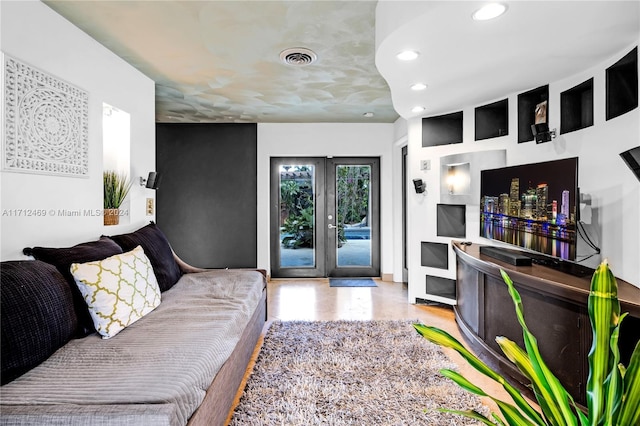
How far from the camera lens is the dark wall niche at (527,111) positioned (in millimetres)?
3150

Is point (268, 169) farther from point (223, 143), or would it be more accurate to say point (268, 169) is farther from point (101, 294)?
point (101, 294)

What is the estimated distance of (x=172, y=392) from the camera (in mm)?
1375

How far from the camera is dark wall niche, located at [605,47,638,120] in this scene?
219 cm

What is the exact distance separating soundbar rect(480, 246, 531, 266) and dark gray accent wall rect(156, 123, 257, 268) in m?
3.60

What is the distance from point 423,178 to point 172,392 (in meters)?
3.63

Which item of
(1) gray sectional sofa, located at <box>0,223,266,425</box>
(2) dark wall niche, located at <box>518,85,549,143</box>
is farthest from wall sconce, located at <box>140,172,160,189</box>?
(2) dark wall niche, located at <box>518,85,549,143</box>

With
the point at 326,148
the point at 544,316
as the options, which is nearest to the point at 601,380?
the point at 544,316

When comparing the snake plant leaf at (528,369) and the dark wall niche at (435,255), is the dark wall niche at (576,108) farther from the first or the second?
the snake plant leaf at (528,369)

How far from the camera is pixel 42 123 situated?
2248mm

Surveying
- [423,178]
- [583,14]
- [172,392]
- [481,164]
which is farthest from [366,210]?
[172,392]

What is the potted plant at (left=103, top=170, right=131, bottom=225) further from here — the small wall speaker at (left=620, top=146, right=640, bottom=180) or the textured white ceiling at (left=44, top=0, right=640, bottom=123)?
the small wall speaker at (left=620, top=146, right=640, bottom=180)

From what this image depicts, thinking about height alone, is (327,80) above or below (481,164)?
above

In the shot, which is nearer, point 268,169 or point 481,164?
point 481,164

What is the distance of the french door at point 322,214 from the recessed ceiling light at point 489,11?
4.00m
